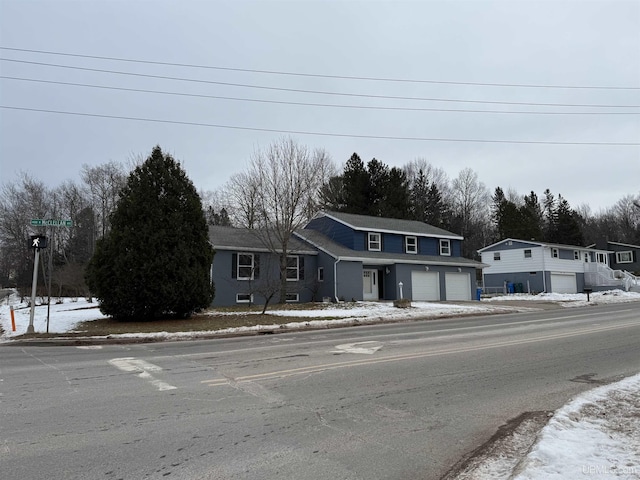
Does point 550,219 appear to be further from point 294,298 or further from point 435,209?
point 294,298

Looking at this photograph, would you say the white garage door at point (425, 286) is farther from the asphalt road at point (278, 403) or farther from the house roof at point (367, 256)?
the asphalt road at point (278, 403)

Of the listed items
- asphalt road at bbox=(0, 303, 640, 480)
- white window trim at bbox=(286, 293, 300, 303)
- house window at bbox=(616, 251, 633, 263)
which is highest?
house window at bbox=(616, 251, 633, 263)

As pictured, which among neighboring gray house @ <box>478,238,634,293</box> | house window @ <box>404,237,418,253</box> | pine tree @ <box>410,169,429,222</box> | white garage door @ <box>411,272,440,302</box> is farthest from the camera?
pine tree @ <box>410,169,429,222</box>

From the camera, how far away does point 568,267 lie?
47.1 m

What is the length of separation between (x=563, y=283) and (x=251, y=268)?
3332 cm

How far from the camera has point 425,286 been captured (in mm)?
33156

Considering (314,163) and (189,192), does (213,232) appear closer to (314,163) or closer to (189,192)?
(314,163)

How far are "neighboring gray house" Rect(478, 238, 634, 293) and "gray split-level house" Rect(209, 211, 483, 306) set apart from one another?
12726 mm

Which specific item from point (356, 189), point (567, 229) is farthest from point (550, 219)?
point (356, 189)

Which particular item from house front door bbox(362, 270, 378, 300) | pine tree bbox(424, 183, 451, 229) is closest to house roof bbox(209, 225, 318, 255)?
house front door bbox(362, 270, 378, 300)

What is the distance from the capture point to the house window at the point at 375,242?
32438mm

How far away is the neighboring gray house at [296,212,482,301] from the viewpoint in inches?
1174

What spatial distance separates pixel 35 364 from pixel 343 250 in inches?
864

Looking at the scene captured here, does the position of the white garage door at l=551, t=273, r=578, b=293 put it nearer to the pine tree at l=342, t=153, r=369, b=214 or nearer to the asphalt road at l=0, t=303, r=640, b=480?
the pine tree at l=342, t=153, r=369, b=214
